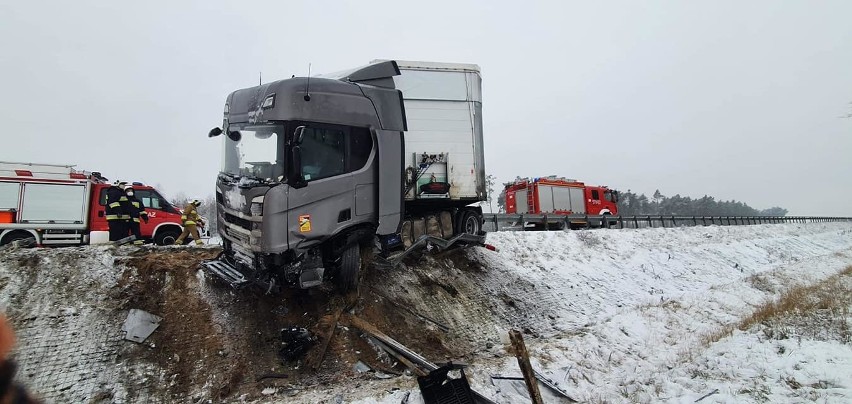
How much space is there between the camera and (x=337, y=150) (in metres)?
7.16

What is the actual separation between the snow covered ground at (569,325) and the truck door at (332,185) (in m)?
1.97

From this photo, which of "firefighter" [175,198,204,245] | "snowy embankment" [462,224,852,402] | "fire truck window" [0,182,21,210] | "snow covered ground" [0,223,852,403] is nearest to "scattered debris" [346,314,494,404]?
"snow covered ground" [0,223,852,403]

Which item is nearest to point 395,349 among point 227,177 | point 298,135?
point 298,135

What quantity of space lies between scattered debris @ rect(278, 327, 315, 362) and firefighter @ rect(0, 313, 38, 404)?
5.66 meters

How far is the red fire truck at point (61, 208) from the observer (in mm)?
12359

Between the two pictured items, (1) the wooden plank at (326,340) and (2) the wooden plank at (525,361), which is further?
(1) the wooden plank at (326,340)

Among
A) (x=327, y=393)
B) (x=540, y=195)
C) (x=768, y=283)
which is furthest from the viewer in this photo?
(x=540, y=195)

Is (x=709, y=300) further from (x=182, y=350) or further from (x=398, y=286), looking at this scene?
(x=182, y=350)

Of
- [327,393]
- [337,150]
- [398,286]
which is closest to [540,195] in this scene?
[398,286]

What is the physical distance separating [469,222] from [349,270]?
3709mm

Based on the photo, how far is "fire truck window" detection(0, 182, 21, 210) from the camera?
482 inches

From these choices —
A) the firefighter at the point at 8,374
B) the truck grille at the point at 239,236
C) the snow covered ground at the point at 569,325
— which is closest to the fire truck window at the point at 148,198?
the snow covered ground at the point at 569,325

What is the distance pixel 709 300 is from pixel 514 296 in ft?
19.7

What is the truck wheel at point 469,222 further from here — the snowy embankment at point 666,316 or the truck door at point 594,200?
the truck door at point 594,200
